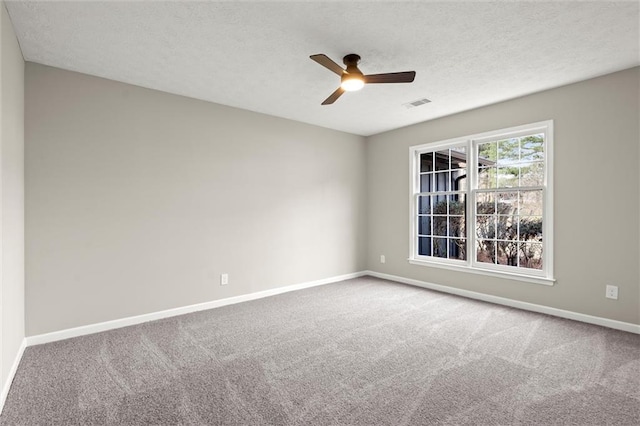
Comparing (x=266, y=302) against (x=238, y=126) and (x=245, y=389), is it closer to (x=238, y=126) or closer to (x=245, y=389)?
(x=245, y=389)

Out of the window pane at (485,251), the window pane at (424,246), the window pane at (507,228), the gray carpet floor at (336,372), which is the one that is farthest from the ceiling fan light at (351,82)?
the window pane at (424,246)

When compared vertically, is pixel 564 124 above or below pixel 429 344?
above

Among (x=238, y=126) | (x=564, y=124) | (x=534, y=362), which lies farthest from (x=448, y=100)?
(x=534, y=362)

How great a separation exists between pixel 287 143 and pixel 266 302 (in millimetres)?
2246

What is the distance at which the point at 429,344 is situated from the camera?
2941 mm

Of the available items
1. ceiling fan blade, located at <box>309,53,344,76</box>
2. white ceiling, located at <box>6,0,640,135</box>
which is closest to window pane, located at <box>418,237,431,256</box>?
white ceiling, located at <box>6,0,640,135</box>

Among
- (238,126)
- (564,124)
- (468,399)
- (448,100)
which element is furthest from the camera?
(238,126)

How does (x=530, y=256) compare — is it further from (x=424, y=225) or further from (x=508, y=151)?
(x=424, y=225)

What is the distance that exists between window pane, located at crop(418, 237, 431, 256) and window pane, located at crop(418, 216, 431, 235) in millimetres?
95

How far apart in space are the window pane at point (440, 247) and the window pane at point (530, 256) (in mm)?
1066

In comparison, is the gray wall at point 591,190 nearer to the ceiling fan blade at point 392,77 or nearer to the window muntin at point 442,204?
the window muntin at point 442,204

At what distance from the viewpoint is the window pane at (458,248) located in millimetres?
4746

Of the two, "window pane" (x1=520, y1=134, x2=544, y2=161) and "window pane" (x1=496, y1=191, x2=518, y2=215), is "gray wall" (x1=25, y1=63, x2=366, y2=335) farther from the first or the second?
"window pane" (x1=520, y1=134, x2=544, y2=161)

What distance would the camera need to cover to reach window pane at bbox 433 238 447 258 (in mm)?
4988
